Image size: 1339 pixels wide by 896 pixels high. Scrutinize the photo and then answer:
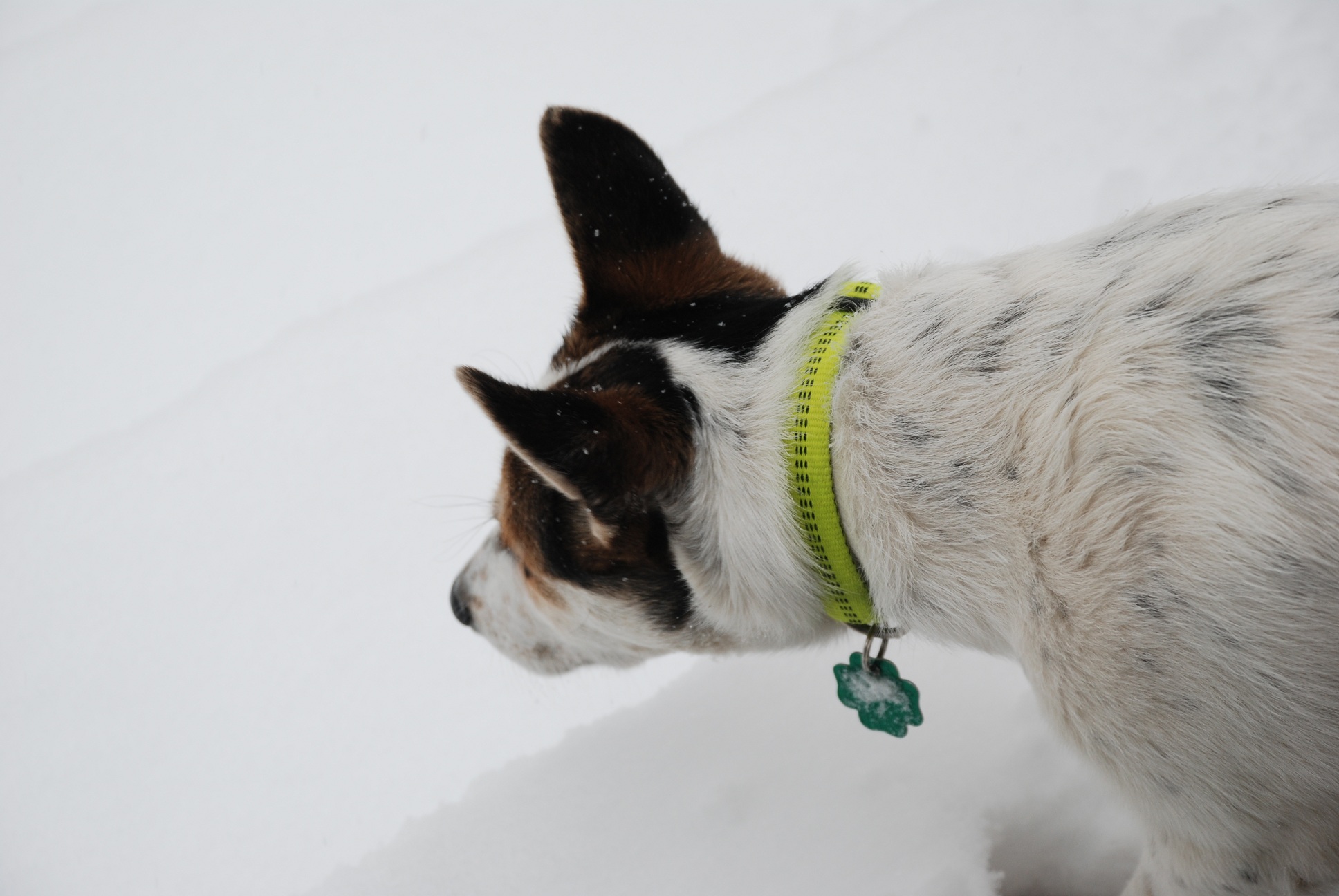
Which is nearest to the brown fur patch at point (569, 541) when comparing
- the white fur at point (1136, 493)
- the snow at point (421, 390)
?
the white fur at point (1136, 493)

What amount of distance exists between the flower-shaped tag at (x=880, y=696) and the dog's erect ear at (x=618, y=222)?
3.31 ft

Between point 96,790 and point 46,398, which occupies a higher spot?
point 46,398

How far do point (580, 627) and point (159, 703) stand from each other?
2.29 metres

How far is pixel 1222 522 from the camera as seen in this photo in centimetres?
138

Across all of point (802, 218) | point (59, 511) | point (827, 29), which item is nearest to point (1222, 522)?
point (802, 218)

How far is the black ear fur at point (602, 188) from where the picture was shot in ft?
7.14

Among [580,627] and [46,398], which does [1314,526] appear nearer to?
[580,627]

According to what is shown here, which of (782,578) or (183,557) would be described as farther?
(183,557)

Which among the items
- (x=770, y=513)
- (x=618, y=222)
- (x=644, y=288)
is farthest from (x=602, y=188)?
(x=770, y=513)

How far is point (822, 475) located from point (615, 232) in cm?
88

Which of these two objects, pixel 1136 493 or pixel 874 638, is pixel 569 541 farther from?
pixel 1136 493

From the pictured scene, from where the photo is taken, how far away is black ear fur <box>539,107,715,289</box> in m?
2.18

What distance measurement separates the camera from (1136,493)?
1.46 meters

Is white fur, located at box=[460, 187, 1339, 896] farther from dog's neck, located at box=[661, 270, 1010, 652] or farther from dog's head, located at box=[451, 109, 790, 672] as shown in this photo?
dog's head, located at box=[451, 109, 790, 672]
